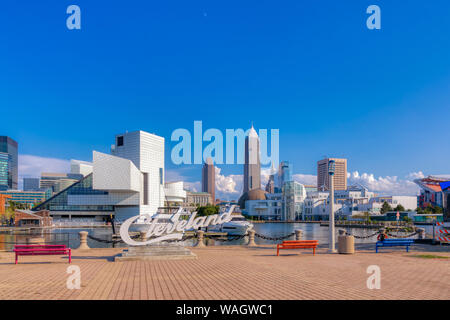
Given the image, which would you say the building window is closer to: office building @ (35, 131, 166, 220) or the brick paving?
office building @ (35, 131, 166, 220)

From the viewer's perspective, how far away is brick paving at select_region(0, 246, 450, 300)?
861cm

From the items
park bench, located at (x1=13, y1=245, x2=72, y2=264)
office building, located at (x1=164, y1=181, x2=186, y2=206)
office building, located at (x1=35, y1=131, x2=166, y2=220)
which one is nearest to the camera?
park bench, located at (x1=13, y1=245, x2=72, y2=264)

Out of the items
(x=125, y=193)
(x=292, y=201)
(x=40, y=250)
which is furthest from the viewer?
(x=292, y=201)

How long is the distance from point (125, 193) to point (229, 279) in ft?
372

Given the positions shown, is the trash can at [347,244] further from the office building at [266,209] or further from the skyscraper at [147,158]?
the office building at [266,209]

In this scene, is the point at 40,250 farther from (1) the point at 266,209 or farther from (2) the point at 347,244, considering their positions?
(1) the point at 266,209

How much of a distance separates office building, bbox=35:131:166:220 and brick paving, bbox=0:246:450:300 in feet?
333

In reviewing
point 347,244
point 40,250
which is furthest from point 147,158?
point 347,244

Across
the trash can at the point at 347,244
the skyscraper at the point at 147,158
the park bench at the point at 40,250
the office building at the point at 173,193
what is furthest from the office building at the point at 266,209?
the park bench at the point at 40,250

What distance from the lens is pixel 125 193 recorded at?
11912cm

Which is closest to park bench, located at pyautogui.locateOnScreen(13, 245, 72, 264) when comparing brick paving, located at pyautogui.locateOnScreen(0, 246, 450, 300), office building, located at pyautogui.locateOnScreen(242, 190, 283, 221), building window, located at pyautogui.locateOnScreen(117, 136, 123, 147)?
A: brick paving, located at pyautogui.locateOnScreen(0, 246, 450, 300)

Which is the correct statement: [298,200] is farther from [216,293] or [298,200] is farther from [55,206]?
[216,293]
